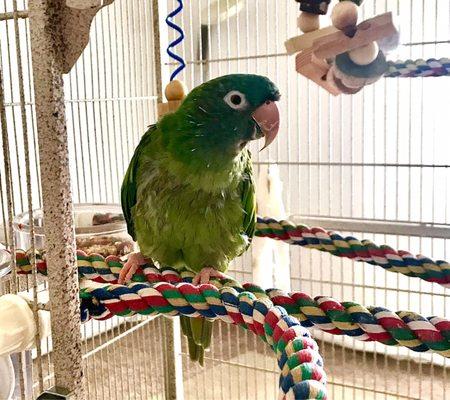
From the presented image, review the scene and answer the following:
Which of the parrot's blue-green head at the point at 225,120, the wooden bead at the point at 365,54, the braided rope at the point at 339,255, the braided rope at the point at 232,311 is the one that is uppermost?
the wooden bead at the point at 365,54

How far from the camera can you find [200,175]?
33.1 inches

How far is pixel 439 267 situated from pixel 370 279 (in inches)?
40.7

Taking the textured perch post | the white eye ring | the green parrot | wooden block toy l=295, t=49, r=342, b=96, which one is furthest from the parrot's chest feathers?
the textured perch post

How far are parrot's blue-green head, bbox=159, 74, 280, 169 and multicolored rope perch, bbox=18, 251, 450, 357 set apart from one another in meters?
0.27

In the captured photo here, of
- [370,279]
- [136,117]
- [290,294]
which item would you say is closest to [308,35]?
[290,294]

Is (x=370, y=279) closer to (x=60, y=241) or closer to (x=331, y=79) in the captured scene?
A: (x=331, y=79)

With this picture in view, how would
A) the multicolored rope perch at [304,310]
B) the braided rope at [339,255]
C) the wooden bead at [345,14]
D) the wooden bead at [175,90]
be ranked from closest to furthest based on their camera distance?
the multicolored rope perch at [304,310] < the wooden bead at [345,14] < the braided rope at [339,255] < the wooden bead at [175,90]

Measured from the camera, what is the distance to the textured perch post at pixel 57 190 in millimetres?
463

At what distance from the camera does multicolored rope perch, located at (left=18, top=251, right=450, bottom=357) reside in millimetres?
480

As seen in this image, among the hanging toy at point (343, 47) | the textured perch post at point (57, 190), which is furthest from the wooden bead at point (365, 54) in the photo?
the textured perch post at point (57, 190)

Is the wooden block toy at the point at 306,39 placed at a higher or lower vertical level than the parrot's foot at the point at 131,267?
higher

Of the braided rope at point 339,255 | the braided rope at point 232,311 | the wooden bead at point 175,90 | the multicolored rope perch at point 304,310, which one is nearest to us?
the braided rope at point 232,311

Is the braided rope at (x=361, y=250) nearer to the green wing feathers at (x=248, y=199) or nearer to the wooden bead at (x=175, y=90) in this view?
the green wing feathers at (x=248, y=199)

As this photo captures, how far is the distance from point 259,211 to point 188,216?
59 cm
